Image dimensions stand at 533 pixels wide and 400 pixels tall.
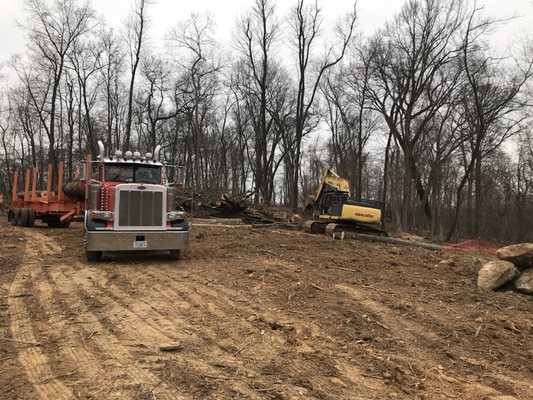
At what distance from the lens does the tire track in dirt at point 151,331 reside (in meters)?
4.59

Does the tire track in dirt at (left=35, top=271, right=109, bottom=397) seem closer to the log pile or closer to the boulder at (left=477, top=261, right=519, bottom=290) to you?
the boulder at (left=477, top=261, right=519, bottom=290)

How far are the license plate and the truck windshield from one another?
6.97 ft

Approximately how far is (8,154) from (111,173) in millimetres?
49462

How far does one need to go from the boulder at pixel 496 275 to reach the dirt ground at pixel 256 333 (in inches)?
11.7

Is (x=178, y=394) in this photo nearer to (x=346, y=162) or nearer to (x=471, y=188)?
(x=471, y=188)

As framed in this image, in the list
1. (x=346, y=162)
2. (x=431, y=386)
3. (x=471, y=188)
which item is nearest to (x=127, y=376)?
(x=431, y=386)

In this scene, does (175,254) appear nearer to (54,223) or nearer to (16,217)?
(54,223)

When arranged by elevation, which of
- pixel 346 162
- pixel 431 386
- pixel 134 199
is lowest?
pixel 431 386

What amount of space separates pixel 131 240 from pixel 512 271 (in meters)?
8.40

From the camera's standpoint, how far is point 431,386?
4477mm

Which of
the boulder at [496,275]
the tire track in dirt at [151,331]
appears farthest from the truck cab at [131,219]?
the boulder at [496,275]

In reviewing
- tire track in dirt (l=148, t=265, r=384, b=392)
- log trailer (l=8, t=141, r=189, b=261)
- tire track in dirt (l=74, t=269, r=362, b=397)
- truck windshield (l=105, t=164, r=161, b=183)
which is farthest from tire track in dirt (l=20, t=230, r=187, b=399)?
truck windshield (l=105, t=164, r=161, b=183)

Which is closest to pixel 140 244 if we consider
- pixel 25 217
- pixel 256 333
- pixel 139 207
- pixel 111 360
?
pixel 139 207

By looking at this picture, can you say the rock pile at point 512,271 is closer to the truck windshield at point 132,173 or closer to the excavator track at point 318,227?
the truck windshield at point 132,173
